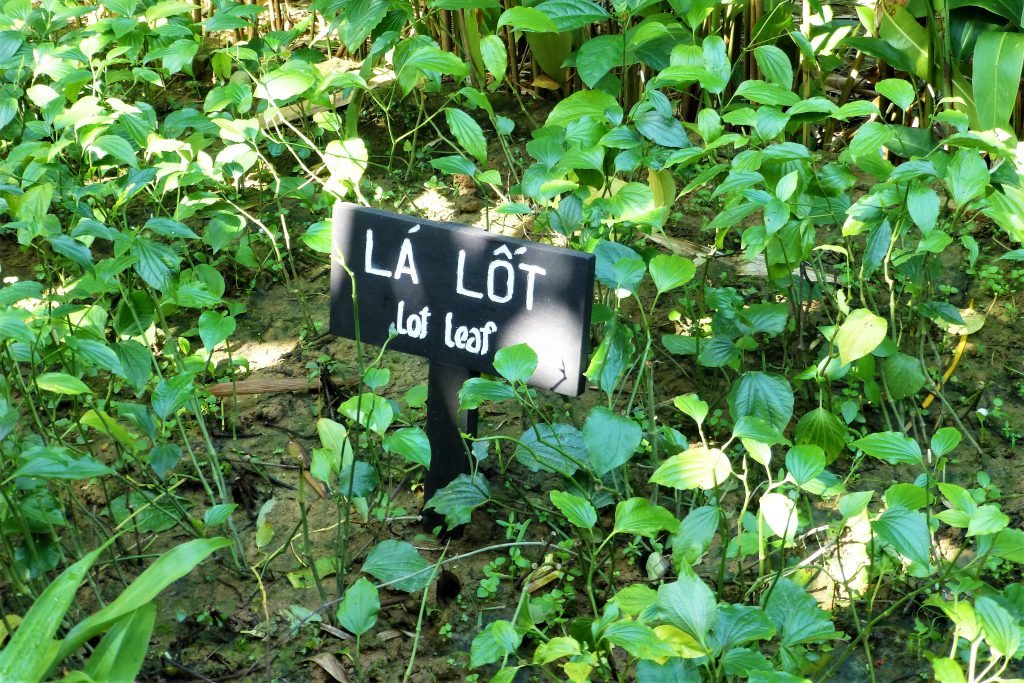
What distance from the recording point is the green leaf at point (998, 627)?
3.81 feet

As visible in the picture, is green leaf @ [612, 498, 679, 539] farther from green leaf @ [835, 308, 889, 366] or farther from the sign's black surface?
green leaf @ [835, 308, 889, 366]

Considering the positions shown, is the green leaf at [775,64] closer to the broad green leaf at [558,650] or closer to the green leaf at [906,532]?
the green leaf at [906,532]

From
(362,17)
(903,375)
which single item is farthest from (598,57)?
Result: (903,375)

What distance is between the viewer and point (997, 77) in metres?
2.07

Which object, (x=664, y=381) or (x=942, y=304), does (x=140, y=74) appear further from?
(x=942, y=304)

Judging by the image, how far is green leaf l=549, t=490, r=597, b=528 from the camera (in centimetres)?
130

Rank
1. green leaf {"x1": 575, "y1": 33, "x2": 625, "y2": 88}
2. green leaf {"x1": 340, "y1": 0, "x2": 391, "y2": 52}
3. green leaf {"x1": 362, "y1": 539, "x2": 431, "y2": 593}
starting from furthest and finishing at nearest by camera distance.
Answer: green leaf {"x1": 340, "y1": 0, "x2": 391, "y2": 52} → green leaf {"x1": 575, "y1": 33, "x2": 625, "y2": 88} → green leaf {"x1": 362, "y1": 539, "x2": 431, "y2": 593}

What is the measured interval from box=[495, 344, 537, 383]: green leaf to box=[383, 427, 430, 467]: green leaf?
15 centimetres

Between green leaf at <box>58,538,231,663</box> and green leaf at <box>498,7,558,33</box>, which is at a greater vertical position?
green leaf at <box>498,7,558,33</box>

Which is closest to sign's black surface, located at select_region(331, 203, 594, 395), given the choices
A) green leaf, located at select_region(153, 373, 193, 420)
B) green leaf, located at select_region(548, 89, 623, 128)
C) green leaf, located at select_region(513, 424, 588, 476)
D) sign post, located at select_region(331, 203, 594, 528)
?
sign post, located at select_region(331, 203, 594, 528)

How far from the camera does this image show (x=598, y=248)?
154 centimetres

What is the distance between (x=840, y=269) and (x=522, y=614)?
44.1 inches

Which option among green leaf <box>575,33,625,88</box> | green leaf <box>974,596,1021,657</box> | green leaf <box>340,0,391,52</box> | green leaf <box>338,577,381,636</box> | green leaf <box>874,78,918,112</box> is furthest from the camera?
green leaf <box>340,0,391,52</box>

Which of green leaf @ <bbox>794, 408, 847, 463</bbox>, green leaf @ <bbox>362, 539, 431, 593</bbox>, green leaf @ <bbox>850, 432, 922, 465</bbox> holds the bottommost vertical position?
green leaf @ <bbox>362, 539, 431, 593</bbox>
